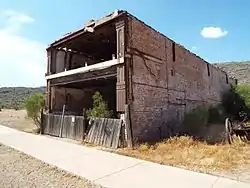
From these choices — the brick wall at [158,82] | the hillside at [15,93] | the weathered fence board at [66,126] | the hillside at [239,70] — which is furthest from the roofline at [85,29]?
the hillside at [15,93]

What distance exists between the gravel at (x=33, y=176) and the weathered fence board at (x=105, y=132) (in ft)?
13.3

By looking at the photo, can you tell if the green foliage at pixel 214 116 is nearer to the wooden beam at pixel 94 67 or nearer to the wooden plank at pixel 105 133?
the wooden beam at pixel 94 67

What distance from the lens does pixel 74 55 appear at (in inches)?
845

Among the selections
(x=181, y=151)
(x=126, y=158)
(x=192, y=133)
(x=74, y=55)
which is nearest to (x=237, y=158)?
(x=181, y=151)

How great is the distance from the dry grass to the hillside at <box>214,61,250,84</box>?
47.5 meters

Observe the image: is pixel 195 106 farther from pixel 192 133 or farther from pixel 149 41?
pixel 149 41

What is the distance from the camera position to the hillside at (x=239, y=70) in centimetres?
5698

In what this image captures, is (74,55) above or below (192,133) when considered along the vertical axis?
above

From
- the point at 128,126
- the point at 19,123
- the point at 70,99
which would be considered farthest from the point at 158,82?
the point at 19,123

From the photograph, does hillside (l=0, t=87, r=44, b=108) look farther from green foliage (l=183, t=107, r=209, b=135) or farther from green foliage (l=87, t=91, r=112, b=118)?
green foliage (l=87, t=91, r=112, b=118)

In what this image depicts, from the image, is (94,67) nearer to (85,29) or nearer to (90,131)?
(85,29)

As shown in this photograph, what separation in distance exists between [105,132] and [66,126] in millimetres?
3918

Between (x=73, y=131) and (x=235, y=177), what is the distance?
33.1ft

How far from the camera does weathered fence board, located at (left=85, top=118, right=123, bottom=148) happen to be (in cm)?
1248
